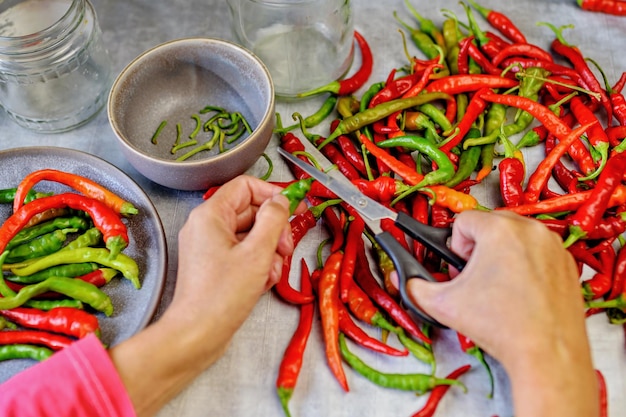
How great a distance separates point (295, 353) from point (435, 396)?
0.38 meters

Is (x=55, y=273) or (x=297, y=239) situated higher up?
(x=297, y=239)

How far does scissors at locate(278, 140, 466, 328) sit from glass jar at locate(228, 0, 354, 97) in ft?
2.01

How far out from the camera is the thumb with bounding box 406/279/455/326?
1527mm

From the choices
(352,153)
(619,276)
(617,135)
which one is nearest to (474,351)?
(619,276)

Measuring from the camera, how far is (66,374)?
139cm

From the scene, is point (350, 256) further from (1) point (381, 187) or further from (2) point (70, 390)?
(2) point (70, 390)

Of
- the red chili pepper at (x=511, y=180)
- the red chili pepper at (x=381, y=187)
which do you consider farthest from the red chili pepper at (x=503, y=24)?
the red chili pepper at (x=381, y=187)

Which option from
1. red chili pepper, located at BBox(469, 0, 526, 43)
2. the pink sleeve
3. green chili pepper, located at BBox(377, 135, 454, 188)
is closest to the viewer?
the pink sleeve

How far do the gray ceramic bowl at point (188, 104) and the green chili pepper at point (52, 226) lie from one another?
9.0 inches

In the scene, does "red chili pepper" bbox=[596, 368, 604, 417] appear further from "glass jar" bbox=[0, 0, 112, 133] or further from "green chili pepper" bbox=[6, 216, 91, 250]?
"glass jar" bbox=[0, 0, 112, 133]

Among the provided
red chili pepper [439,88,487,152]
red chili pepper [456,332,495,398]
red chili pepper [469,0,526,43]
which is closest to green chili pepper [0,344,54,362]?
red chili pepper [456,332,495,398]

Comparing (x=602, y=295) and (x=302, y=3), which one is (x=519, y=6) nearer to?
(x=302, y=3)

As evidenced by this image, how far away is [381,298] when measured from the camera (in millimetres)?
1787

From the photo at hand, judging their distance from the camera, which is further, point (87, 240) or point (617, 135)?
point (617, 135)
